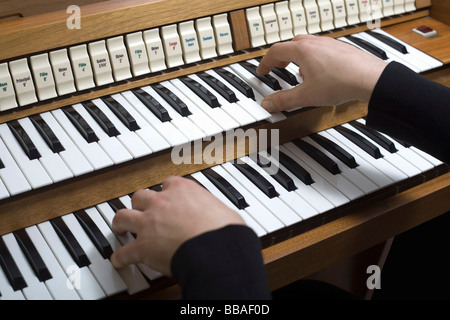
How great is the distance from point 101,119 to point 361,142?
698 mm

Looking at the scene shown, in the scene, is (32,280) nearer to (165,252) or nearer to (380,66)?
(165,252)

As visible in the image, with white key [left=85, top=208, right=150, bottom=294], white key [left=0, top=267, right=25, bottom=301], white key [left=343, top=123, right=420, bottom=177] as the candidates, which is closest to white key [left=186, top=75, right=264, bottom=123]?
white key [left=343, top=123, right=420, bottom=177]

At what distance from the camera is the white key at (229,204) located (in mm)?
1264

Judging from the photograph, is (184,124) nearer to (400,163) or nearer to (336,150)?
(336,150)

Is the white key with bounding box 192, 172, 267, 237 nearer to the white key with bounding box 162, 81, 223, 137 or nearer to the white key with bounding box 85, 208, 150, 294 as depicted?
the white key with bounding box 162, 81, 223, 137

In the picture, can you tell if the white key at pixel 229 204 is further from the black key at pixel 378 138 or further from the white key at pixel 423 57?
the white key at pixel 423 57

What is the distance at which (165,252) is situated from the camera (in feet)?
3.43

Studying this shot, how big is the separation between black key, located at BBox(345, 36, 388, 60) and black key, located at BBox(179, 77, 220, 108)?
55cm

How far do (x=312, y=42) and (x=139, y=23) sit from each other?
45cm

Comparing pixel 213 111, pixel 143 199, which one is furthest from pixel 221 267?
pixel 213 111

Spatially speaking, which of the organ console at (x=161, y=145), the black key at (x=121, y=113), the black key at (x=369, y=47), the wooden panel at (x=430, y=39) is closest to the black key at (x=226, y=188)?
the organ console at (x=161, y=145)

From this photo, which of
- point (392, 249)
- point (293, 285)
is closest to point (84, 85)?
point (293, 285)

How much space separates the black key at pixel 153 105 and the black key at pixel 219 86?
169 mm

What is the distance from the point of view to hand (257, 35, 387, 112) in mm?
1354
